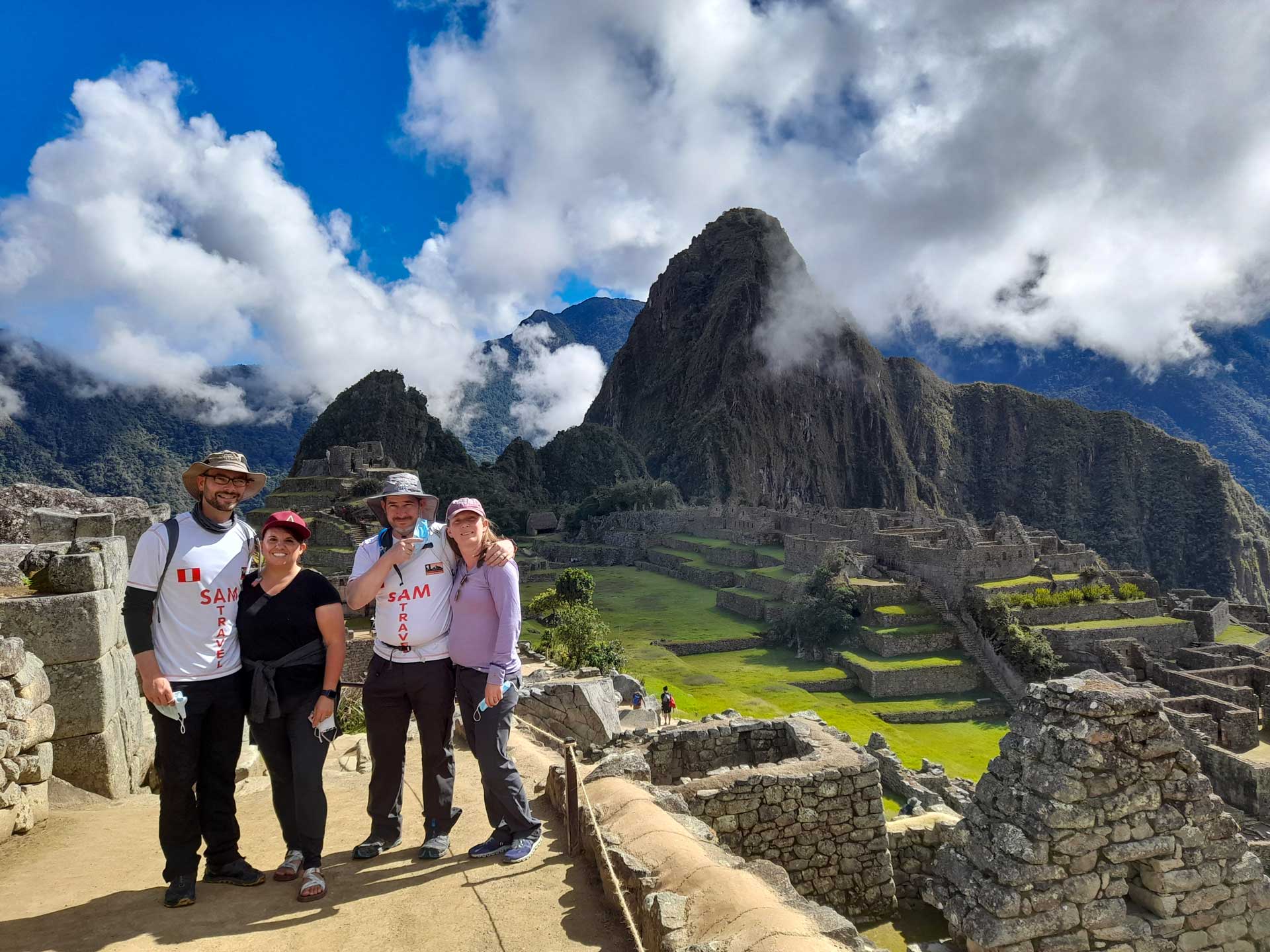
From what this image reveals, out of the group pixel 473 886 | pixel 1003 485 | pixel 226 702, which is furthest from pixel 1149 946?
pixel 1003 485

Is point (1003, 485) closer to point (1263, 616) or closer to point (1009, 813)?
point (1263, 616)

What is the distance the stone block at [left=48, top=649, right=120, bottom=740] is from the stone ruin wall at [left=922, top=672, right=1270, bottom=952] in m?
6.46

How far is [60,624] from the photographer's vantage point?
18.6 feet

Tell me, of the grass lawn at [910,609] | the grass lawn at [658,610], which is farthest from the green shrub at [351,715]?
the grass lawn at [910,609]

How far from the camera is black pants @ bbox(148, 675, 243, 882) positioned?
3.99m

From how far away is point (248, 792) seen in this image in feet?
21.0

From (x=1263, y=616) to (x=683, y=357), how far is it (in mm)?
133221

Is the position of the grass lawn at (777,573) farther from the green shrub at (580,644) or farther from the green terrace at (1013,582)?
the green shrub at (580,644)

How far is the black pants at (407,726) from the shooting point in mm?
4602

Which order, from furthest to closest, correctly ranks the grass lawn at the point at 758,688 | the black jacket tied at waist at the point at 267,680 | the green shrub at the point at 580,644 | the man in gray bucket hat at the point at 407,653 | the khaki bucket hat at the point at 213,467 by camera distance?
the grass lawn at the point at 758,688, the green shrub at the point at 580,644, the man in gray bucket hat at the point at 407,653, the khaki bucket hat at the point at 213,467, the black jacket tied at waist at the point at 267,680

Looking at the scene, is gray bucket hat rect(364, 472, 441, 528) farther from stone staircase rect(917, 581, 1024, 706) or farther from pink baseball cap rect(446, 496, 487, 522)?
stone staircase rect(917, 581, 1024, 706)

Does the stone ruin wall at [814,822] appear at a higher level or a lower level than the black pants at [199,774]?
lower

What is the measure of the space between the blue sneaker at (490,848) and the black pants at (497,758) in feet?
0.08

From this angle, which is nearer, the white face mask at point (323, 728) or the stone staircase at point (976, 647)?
the white face mask at point (323, 728)
